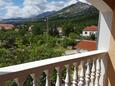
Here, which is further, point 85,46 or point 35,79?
point 85,46

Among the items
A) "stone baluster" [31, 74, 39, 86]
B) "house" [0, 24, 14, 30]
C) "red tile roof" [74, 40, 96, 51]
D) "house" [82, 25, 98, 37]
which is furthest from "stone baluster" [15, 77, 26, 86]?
"house" [82, 25, 98, 37]

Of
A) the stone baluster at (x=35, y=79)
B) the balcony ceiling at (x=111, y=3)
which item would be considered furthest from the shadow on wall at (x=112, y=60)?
the stone baluster at (x=35, y=79)

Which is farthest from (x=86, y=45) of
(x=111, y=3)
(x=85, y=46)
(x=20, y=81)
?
(x=20, y=81)

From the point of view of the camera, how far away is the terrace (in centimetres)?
176

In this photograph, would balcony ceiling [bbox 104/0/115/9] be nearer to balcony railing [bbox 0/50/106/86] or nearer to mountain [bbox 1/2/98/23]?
mountain [bbox 1/2/98/23]

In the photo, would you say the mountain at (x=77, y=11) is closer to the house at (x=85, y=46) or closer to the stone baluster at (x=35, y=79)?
the house at (x=85, y=46)

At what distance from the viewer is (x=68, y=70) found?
7.29ft

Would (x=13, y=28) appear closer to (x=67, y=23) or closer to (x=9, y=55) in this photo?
(x=9, y=55)

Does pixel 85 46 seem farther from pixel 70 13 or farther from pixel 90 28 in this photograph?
pixel 70 13

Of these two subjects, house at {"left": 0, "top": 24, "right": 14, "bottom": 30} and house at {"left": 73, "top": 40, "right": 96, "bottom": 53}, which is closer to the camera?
house at {"left": 0, "top": 24, "right": 14, "bottom": 30}

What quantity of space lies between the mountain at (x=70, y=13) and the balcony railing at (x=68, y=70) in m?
0.35

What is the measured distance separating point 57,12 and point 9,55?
0.70m

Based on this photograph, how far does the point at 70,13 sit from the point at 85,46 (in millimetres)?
460

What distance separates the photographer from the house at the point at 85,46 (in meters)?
2.59
